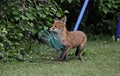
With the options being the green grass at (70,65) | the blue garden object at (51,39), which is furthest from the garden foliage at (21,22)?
the green grass at (70,65)

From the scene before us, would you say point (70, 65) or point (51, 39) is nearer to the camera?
→ point (70, 65)

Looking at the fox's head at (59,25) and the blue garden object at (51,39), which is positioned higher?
the fox's head at (59,25)

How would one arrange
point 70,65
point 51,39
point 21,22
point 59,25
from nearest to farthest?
point 70,65, point 59,25, point 21,22, point 51,39

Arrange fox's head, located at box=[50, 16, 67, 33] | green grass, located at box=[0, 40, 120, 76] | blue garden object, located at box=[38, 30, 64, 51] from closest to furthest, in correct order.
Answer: green grass, located at box=[0, 40, 120, 76]
fox's head, located at box=[50, 16, 67, 33]
blue garden object, located at box=[38, 30, 64, 51]

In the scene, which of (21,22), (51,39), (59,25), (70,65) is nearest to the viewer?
(70,65)

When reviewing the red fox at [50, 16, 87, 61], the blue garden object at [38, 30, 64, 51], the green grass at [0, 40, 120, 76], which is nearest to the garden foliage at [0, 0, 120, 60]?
the blue garden object at [38, 30, 64, 51]

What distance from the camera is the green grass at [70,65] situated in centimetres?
663

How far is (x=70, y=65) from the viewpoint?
720cm

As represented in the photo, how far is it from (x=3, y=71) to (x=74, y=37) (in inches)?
64.7

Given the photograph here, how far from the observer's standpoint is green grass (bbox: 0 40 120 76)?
6.63 meters

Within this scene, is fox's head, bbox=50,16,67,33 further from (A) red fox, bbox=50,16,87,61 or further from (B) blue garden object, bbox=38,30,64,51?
(B) blue garden object, bbox=38,30,64,51

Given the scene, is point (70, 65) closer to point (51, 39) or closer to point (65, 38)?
point (65, 38)

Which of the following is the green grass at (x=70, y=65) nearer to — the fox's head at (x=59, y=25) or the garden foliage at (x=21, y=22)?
the garden foliage at (x=21, y=22)

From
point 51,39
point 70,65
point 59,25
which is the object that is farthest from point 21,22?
point 70,65
